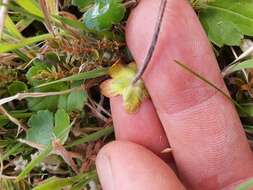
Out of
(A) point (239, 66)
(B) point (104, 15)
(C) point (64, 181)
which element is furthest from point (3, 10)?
(A) point (239, 66)

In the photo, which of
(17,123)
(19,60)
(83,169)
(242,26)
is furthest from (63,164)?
(242,26)

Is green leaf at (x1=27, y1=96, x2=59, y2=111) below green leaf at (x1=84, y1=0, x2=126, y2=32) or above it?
below

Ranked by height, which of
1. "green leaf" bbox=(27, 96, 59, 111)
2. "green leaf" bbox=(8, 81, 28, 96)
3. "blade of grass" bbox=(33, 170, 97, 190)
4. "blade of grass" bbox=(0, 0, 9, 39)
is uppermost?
"blade of grass" bbox=(0, 0, 9, 39)

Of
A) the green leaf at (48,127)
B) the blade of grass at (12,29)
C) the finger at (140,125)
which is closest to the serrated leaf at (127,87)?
the finger at (140,125)

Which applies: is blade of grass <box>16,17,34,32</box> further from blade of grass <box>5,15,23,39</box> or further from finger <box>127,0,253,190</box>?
finger <box>127,0,253,190</box>

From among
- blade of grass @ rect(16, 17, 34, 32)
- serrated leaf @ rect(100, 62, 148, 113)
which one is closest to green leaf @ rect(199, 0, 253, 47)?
serrated leaf @ rect(100, 62, 148, 113)

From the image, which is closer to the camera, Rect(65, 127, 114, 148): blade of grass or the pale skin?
the pale skin

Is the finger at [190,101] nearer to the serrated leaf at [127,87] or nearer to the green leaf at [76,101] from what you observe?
the serrated leaf at [127,87]
